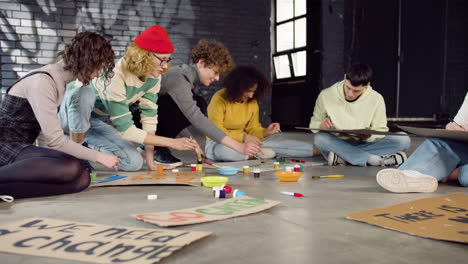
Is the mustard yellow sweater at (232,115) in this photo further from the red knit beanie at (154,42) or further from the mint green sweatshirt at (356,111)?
the red knit beanie at (154,42)

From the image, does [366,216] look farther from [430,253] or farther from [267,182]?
[267,182]

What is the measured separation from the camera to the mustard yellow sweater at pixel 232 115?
327 cm

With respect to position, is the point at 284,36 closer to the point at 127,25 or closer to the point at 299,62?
the point at 299,62

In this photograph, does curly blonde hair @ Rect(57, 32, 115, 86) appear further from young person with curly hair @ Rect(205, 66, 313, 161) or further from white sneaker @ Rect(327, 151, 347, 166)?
white sneaker @ Rect(327, 151, 347, 166)

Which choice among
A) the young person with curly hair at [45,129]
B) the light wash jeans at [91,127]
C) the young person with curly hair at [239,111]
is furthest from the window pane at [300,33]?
the young person with curly hair at [45,129]

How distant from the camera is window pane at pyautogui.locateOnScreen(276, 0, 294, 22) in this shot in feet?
21.9

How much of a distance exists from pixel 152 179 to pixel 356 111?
1631 mm

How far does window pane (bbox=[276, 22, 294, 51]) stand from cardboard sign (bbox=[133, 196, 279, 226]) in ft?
17.9

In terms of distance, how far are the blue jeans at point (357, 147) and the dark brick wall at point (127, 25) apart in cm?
323

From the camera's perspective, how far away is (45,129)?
69.8 inches

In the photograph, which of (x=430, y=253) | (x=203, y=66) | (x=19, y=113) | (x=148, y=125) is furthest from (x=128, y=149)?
(x=430, y=253)

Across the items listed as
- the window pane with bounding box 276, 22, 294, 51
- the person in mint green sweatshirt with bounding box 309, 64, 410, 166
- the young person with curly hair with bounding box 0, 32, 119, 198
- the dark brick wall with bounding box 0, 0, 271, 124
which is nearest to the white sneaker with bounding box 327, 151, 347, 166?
the person in mint green sweatshirt with bounding box 309, 64, 410, 166

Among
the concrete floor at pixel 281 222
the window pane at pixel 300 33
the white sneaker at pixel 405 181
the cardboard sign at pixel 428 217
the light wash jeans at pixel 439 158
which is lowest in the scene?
the concrete floor at pixel 281 222

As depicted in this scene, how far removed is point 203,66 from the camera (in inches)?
114
